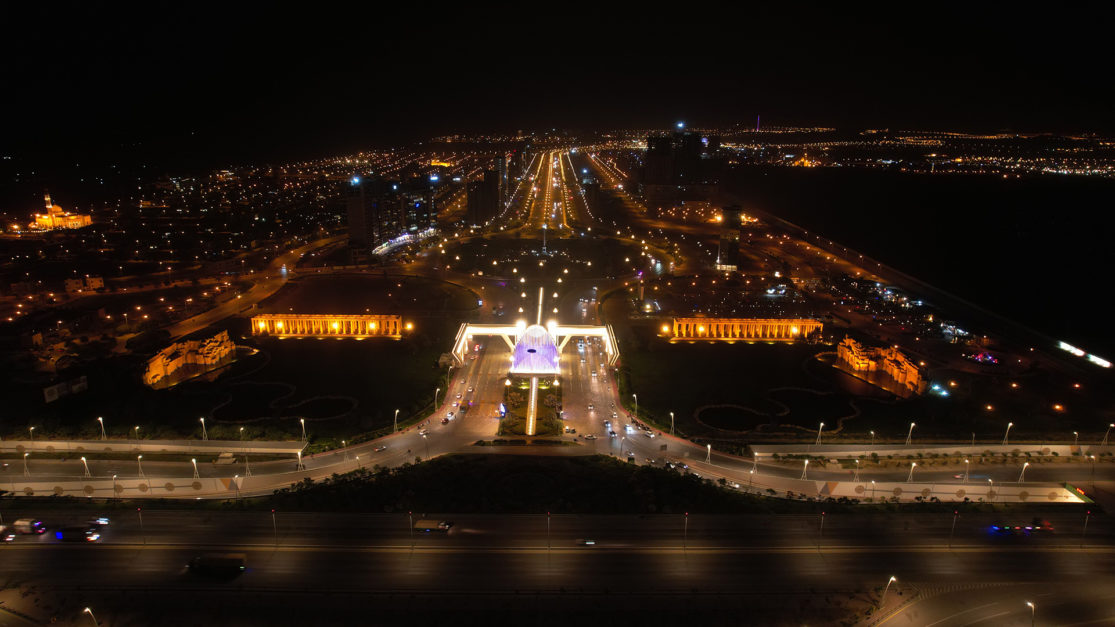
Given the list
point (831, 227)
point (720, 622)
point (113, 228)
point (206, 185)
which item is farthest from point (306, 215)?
point (720, 622)

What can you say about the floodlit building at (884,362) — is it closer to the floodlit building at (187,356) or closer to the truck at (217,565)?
the truck at (217,565)

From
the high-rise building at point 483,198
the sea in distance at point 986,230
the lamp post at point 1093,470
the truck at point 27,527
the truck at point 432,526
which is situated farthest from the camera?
the high-rise building at point 483,198

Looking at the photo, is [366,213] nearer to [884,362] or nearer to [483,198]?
[483,198]

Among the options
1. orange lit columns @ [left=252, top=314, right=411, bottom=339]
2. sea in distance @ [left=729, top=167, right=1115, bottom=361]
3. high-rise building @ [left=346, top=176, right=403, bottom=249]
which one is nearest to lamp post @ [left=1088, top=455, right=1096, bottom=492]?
sea in distance @ [left=729, top=167, right=1115, bottom=361]

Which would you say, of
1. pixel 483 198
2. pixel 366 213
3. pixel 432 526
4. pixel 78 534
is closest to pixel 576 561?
pixel 432 526

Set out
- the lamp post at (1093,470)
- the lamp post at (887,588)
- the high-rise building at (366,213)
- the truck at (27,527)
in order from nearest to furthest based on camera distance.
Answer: the lamp post at (887,588)
the truck at (27,527)
the lamp post at (1093,470)
the high-rise building at (366,213)

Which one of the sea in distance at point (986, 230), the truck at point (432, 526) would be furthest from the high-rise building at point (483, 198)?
the truck at point (432, 526)
